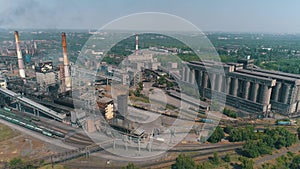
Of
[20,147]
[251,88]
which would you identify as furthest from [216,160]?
[20,147]

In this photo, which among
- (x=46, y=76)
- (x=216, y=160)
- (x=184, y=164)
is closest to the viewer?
(x=184, y=164)

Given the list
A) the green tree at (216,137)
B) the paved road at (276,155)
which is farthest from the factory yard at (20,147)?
the paved road at (276,155)

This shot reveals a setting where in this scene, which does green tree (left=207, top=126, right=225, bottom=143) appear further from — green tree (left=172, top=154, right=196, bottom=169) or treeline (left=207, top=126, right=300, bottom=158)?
green tree (left=172, top=154, right=196, bottom=169)

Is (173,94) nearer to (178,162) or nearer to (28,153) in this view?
(178,162)

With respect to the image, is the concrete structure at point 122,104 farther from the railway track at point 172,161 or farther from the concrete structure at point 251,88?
the concrete structure at point 251,88

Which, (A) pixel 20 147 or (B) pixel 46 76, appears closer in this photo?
(A) pixel 20 147

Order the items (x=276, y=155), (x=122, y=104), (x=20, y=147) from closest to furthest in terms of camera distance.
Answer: (x=276, y=155) → (x=20, y=147) → (x=122, y=104)

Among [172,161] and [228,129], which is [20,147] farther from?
[228,129]

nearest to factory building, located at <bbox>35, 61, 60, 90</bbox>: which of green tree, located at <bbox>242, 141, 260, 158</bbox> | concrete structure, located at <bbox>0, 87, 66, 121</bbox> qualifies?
concrete structure, located at <bbox>0, 87, 66, 121</bbox>

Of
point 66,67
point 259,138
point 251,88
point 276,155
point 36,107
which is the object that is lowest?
point 276,155
